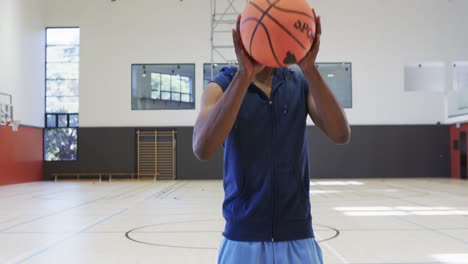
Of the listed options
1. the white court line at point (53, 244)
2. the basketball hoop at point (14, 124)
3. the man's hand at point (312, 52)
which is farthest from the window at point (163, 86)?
the man's hand at point (312, 52)

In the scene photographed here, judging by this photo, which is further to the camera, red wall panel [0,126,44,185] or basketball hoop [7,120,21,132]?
basketball hoop [7,120,21,132]

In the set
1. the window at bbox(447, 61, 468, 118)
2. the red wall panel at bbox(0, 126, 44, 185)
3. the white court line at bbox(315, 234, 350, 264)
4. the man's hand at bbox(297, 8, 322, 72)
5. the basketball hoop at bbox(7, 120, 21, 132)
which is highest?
the window at bbox(447, 61, 468, 118)

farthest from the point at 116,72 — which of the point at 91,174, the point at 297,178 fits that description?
the point at 297,178

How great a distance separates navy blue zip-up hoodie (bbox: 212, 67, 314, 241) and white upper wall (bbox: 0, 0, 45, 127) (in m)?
17.3

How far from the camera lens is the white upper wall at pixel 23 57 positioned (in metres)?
17.5

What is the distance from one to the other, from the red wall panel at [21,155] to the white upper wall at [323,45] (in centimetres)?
221

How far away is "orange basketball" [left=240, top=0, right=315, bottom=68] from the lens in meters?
1.59

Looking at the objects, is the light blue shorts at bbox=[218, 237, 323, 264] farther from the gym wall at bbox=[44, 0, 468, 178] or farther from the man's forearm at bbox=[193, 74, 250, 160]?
the gym wall at bbox=[44, 0, 468, 178]

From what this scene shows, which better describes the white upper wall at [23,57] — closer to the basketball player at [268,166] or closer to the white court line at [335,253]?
the white court line at [335,253]

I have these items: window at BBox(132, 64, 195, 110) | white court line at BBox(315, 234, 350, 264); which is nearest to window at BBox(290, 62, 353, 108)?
window at BBox(132, 64, 195, 110)

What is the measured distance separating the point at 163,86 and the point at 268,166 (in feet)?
64.2

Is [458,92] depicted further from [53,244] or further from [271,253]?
[271,253]

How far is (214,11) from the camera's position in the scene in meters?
19.7

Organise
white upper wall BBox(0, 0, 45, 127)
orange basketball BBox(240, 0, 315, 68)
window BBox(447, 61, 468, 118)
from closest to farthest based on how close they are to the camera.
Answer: orange basketball BBox(240, 0, 315, 68), white upper wall BBox(0, 0, 45, 127), window BBox(447, 61, 468, 118)
